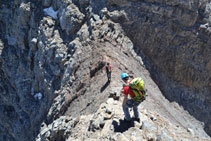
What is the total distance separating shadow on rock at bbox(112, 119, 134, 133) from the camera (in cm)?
1139

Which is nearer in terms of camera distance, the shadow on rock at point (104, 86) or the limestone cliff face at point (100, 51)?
the shadow on rock at point (104, 86)

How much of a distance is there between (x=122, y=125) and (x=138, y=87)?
215 cm

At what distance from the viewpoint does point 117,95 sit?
14.6 m

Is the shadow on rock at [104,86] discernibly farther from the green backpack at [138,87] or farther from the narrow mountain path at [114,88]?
the green backpack at [138,87]

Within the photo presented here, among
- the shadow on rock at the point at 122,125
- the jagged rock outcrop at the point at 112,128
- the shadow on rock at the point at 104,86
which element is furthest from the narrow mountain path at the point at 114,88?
the shadow on rock at the point at 122,125

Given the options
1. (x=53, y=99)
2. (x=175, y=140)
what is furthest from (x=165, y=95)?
(x=175, y=140)

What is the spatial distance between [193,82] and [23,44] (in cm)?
1816

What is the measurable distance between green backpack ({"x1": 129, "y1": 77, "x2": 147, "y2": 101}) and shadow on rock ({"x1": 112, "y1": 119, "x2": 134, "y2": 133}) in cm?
148

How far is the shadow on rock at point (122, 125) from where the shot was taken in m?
11.4

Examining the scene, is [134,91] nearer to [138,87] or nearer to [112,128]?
[138,87]

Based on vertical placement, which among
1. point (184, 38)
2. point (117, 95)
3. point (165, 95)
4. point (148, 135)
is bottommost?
point (165, 95)

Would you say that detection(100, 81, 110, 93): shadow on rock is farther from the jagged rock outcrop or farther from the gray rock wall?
the gray rock wall

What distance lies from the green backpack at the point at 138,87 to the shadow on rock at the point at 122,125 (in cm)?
148

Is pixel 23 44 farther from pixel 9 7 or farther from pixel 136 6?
pixel 136 6
